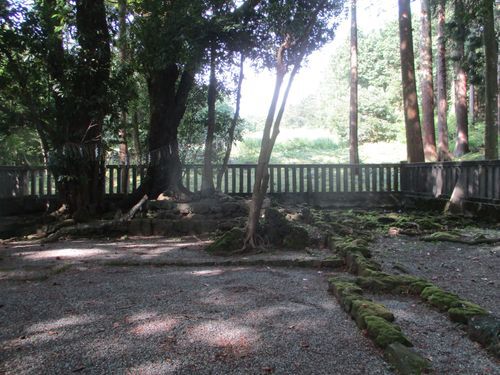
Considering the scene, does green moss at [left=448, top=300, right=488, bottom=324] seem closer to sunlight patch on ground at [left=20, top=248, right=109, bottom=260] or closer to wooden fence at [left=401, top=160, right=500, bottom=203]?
sunlight patch on ground at [left=20, top=248, right=109, bottom=260]

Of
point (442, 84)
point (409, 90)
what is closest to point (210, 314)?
point (409, 90)

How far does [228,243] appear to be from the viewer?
6543 mm

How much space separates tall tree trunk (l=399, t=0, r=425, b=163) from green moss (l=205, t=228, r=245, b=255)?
8.43 m

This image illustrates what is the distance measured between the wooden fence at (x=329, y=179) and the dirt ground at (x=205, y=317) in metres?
3.39

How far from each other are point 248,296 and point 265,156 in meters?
2.75

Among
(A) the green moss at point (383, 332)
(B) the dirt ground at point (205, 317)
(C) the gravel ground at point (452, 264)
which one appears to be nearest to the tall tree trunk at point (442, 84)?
(C) the gravel ground at point (452, 264)

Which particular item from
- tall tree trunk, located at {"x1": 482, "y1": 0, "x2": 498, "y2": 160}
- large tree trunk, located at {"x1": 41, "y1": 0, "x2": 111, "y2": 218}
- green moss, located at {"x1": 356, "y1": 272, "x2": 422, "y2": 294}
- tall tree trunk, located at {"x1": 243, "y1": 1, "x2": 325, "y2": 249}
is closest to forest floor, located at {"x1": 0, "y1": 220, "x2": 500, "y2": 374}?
green moss, located at {"x1": 356, "y1": 272, "x2": 422, "y2": 294}

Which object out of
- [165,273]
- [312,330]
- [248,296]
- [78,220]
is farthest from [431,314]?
[78,220]

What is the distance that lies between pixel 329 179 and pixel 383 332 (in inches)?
392

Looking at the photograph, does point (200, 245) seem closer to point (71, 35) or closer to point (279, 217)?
point (279, 217)

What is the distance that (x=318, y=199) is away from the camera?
494 inches

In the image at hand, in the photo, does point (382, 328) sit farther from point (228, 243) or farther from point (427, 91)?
point (427, 91)

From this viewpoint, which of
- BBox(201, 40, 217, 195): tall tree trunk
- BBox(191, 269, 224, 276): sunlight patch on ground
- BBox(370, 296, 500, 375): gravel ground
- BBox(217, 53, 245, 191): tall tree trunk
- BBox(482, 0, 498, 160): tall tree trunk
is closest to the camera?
BBox(370, 296, 500, 375): gravel ground

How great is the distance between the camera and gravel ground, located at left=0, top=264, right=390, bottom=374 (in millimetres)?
2695
